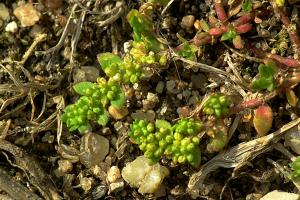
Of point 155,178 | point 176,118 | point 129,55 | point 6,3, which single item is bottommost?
point 155,178

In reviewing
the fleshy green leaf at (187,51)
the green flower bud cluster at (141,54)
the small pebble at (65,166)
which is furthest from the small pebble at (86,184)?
the fleshy green leaf at (187,51)

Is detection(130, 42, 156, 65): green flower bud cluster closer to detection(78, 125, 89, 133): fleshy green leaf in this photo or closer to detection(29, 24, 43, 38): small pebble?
detection(78, 125, 89, 133): fleshy green leaf

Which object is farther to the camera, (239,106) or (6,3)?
(6,3)

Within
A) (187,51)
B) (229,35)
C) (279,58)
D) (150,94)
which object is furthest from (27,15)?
(279,58)

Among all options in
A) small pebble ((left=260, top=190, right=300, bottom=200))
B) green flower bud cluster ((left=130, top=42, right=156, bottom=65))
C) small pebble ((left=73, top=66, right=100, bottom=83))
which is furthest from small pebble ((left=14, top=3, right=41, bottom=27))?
small pebble ((left=260, top=190, right=300, bottom=200))

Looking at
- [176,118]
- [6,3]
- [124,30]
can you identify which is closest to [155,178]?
[176,118]

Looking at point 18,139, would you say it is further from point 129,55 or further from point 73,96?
point 129,55

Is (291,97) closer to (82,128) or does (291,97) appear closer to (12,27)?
(82,128)
